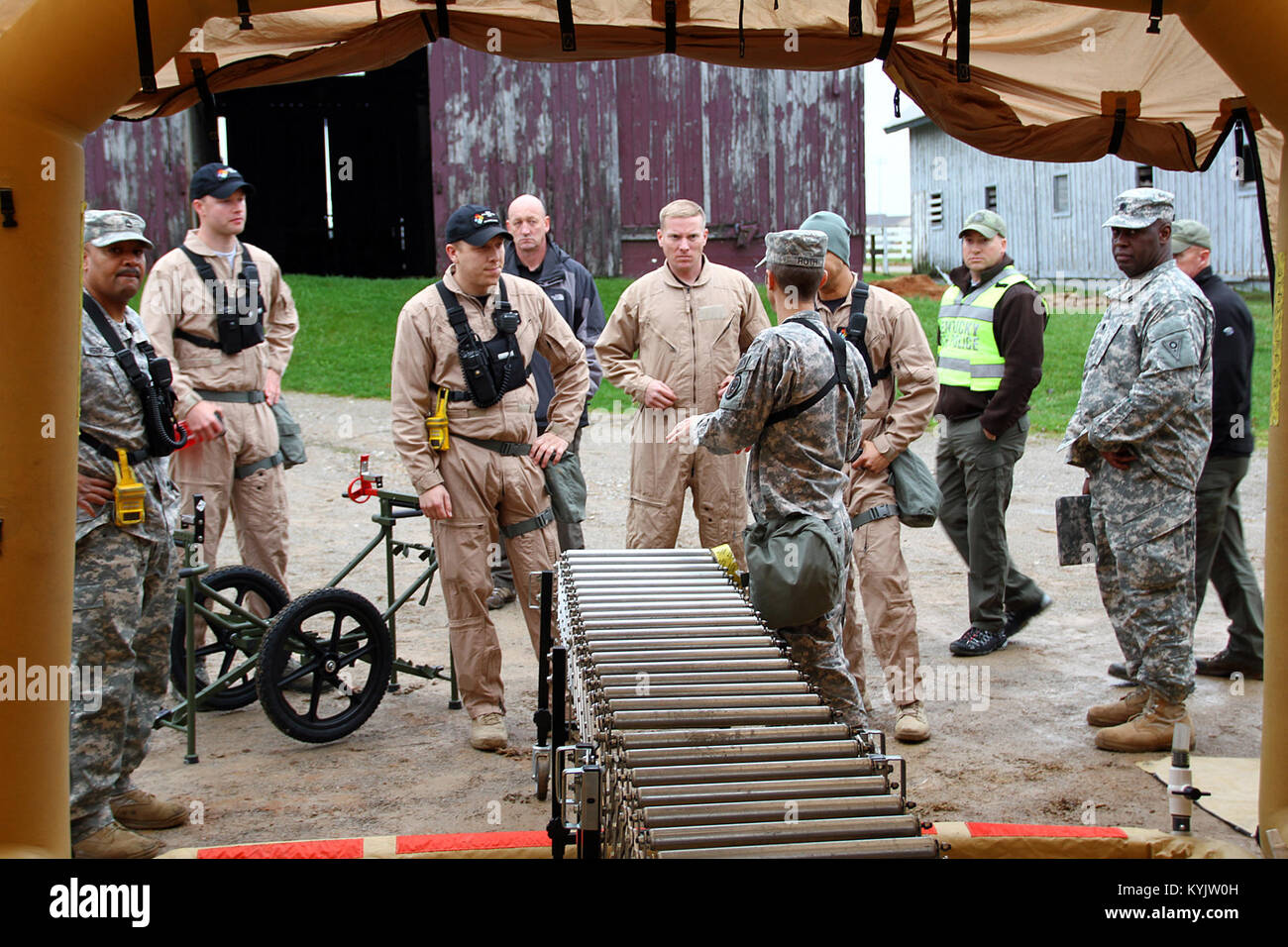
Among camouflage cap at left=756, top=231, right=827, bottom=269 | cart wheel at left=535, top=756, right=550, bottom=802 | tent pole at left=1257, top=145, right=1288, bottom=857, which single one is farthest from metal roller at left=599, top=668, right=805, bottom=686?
camouflage cap at left=756, top=231, right=827, bottom=269

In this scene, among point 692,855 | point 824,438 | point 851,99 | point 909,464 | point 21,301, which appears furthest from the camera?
point 851,99

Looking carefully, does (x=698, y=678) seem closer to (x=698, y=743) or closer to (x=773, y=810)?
(x=698, y=743)

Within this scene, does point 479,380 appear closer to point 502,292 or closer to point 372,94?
point 502,292

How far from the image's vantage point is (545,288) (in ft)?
27.6

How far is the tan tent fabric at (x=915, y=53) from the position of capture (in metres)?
5.08

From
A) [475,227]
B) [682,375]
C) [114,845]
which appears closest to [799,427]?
[475,227]

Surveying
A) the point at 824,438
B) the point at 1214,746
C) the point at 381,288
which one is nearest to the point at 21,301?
the point at 824,438

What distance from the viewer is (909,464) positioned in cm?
640

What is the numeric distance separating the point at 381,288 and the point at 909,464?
17.2 meters

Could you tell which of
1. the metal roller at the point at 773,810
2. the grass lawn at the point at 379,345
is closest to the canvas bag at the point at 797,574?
the metal roller at the point at 773,810

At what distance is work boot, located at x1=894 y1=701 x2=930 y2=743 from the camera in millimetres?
6051

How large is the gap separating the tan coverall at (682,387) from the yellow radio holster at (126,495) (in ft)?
9.35

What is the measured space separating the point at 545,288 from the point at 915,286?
70.0 feet

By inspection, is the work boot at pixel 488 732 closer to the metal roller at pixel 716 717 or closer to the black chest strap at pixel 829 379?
the black chest strap at pixel 829 379
